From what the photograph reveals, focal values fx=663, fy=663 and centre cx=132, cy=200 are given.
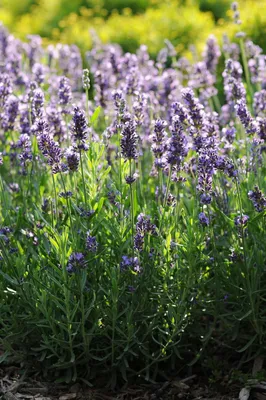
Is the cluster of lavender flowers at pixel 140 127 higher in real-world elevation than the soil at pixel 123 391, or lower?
higher

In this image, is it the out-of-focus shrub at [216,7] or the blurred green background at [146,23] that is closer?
the blurred green background at [146,23]

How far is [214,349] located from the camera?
3703 millimetres

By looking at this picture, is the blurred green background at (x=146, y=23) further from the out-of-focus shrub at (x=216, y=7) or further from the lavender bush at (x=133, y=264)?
the lavender bush at (x=133, y=264)

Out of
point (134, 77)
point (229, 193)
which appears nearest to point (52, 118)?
point (134, 77)

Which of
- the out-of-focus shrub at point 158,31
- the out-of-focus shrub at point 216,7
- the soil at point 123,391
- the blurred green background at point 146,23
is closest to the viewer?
the soil at point 123,391

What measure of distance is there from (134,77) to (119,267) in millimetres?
1581

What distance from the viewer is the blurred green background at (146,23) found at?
350 inches

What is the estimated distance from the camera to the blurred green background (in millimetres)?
8883

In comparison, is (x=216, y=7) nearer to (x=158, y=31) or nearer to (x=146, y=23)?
(x=146, y=23)

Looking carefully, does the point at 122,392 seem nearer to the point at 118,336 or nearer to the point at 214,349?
the point at 118,336

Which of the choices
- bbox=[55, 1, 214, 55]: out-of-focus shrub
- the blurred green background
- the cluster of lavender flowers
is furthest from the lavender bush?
bbox=[55, 1, 214, 55]: out-of-focus shrub

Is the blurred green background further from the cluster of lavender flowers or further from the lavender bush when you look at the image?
the lavender bush

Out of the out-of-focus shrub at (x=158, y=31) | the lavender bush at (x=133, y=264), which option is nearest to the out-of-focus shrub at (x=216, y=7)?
the out-of-focus shrub at (x=158, y=31)

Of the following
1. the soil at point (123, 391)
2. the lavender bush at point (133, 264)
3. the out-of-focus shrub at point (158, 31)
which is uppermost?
the out-of-focus shrub at point (158, 31)
